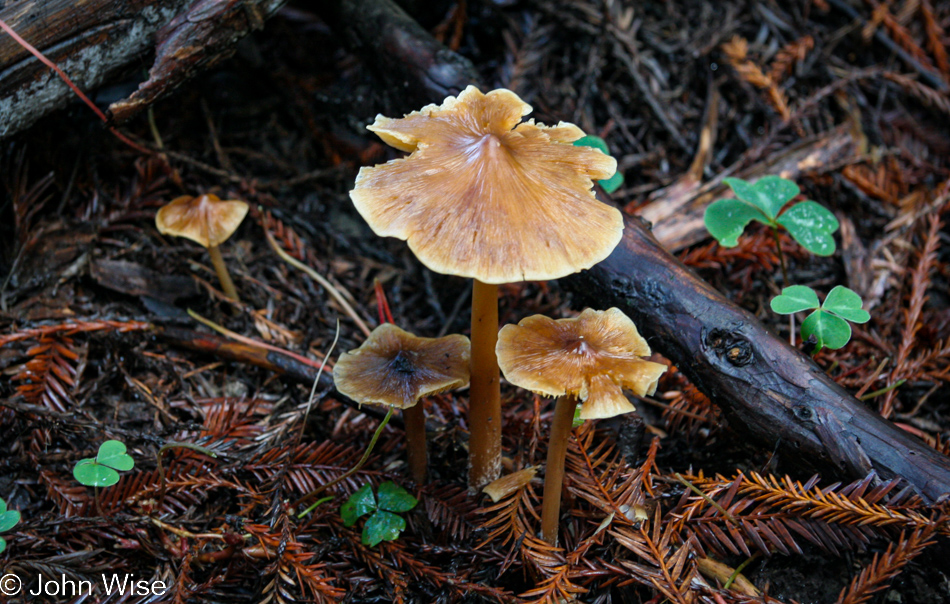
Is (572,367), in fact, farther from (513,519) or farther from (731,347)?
(731,347)

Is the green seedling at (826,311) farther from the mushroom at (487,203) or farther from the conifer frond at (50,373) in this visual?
the conifer frond at (50,373)

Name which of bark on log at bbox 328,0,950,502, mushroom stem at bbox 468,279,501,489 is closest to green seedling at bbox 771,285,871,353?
bark on log at bbox 328,0,950,502

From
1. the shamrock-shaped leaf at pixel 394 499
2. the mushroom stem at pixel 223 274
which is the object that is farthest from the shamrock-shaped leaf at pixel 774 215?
the mushroom stem at pixel 223 274

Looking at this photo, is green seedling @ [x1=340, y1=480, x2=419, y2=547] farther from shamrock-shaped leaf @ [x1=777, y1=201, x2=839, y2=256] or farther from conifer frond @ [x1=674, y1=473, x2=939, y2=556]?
shamrock-shaped leaf @ [x1=777, y1=201, x2=839, y2=256]

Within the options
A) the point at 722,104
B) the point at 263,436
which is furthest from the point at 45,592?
the point at 722,104

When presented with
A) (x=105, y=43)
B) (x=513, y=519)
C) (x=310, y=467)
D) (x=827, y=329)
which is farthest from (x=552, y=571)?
(x=105, y=43)

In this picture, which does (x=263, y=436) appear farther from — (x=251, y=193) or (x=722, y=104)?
(x=722, y=104)
